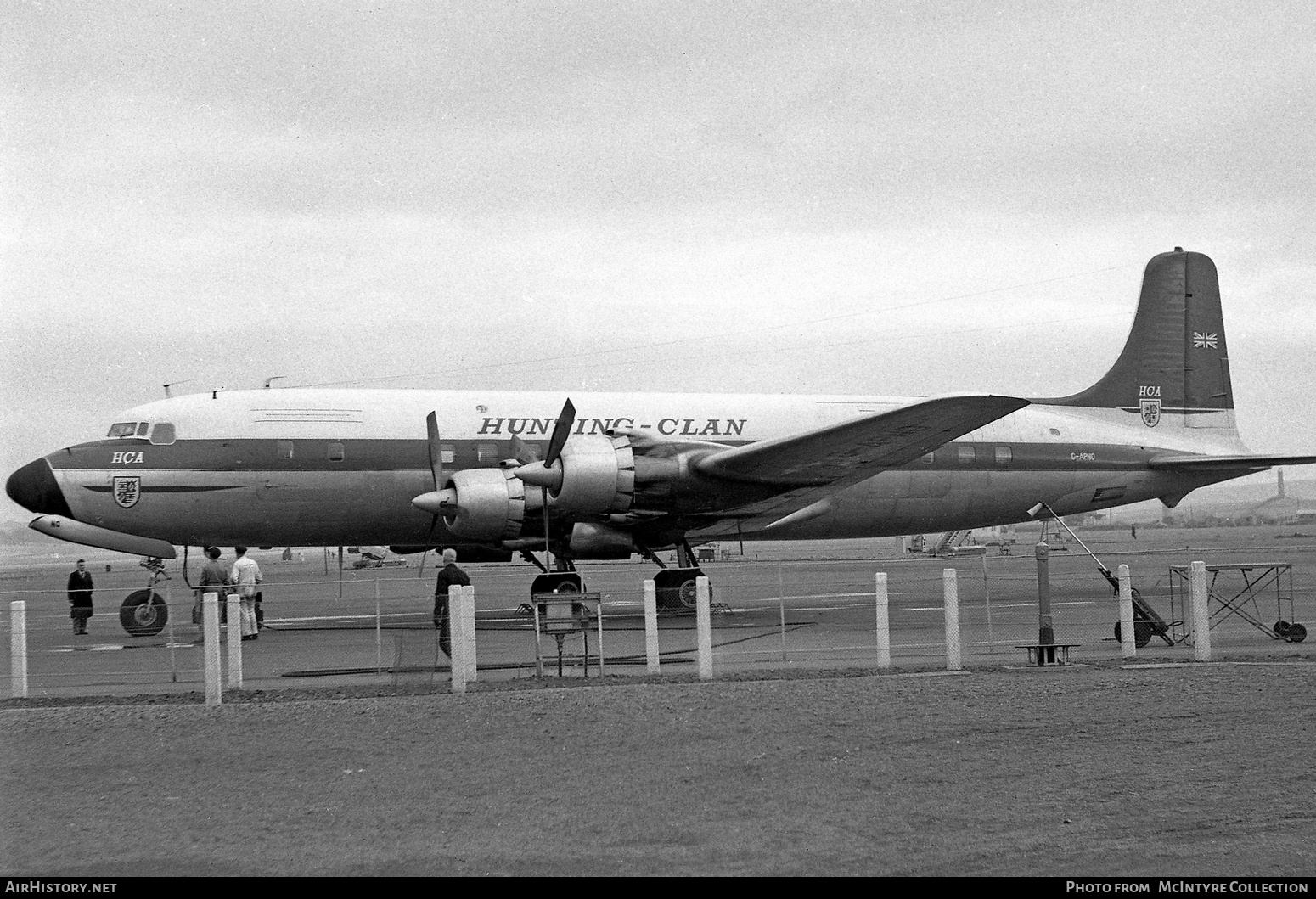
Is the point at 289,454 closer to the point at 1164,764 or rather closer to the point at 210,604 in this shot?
the point at 210,604

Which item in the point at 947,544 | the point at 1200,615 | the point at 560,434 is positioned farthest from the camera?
the point at 947,544

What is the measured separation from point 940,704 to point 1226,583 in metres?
8.87

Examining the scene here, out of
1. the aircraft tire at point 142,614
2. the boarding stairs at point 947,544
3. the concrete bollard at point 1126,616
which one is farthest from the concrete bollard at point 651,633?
the boarding stairs at point 947,544

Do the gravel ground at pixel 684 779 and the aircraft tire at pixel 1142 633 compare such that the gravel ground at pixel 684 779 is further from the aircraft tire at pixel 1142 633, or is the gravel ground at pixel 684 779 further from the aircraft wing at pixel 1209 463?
the aircraft wing at pixel 1209 463

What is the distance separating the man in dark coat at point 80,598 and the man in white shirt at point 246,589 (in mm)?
2370

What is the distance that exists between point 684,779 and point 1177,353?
21.8m

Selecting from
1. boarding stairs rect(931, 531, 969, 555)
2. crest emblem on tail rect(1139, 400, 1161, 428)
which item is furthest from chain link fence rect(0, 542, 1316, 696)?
boarding stairs rect(931, 531, 969, 555)

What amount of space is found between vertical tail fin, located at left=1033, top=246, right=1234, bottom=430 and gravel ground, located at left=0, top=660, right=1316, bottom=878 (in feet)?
48.0

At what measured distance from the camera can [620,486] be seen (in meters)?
18.0

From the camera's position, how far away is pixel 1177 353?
2602cm

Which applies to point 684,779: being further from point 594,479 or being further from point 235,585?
point 594,479

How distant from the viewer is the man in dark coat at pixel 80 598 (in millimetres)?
19016

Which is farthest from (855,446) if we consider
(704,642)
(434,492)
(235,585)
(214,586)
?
(214,586)

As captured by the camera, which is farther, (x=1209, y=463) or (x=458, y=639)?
(x=1209, y=463)
